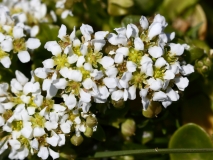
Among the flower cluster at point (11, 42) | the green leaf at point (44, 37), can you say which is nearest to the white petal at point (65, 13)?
the green leaf at point (44, 37)

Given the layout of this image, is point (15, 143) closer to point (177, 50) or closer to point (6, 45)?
point (6, 45)

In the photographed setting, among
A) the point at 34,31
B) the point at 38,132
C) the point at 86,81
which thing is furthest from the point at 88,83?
Answer: the point at 34,31

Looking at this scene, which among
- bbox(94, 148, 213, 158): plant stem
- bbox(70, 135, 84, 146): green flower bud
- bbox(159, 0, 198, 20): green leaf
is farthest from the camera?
bbox(159, 0, 198, 20): green leaf

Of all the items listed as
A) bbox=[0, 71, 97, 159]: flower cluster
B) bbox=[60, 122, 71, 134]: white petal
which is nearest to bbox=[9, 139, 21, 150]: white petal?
bbox=[0, 71, 97, 159]: flower cluster

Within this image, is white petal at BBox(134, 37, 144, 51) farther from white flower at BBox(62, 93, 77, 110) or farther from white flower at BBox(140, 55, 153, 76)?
white flower at BBox(62, 93, 77, 110)

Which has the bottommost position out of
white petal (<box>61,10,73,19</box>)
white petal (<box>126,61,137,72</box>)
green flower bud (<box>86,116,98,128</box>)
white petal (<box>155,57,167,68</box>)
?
green flower bud (<box>86,116,98,128</box>)

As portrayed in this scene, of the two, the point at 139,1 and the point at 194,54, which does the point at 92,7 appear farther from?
the point at 194,54
